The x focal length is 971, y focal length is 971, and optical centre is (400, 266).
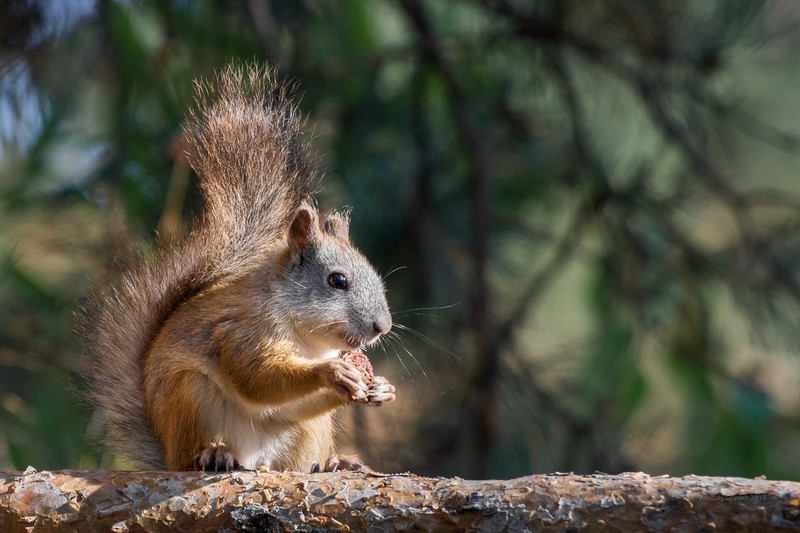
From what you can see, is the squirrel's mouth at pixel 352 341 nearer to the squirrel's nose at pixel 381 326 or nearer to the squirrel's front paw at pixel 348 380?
the squirrel's nose at pixel 381 326

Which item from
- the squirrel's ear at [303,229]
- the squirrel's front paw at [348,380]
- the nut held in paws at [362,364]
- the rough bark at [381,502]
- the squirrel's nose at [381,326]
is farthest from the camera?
the squirrel's ear at [303,229]

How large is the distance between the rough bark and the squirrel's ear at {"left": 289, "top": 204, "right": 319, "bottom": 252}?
1.86 feet

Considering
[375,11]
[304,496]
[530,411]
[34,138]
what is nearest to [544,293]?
[530,411]

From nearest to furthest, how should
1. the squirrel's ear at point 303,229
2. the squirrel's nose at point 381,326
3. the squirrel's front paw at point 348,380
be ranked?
the squirrel's front paw at point 348,380, the squirrel's nose at point 381,326, the squirrel's ear at point 303,229

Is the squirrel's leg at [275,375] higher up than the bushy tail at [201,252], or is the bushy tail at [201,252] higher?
the bushy tail at [201,252]

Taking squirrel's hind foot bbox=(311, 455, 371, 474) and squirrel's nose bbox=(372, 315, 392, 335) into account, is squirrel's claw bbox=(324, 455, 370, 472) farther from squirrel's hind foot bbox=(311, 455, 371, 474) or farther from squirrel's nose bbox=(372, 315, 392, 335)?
squirrel's nose bbox=(372, 315, 392, 335)

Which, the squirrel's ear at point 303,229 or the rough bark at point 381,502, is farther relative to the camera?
the squirrel's ear at point 303,229

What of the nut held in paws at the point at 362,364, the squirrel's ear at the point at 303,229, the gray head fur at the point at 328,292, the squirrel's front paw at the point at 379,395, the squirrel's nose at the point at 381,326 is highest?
the squirrel's ear at the point at 303,229

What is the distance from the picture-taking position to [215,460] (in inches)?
61.3

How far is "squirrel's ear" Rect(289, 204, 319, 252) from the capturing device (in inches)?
72.2

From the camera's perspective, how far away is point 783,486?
1.15 metres

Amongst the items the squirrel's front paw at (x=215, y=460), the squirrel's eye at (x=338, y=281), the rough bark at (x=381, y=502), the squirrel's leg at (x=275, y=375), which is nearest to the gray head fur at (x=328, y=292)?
the squirrel's eye at (x=338, y=281)

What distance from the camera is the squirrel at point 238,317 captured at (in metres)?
1.63

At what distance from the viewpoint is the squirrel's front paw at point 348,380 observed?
1.50 m
